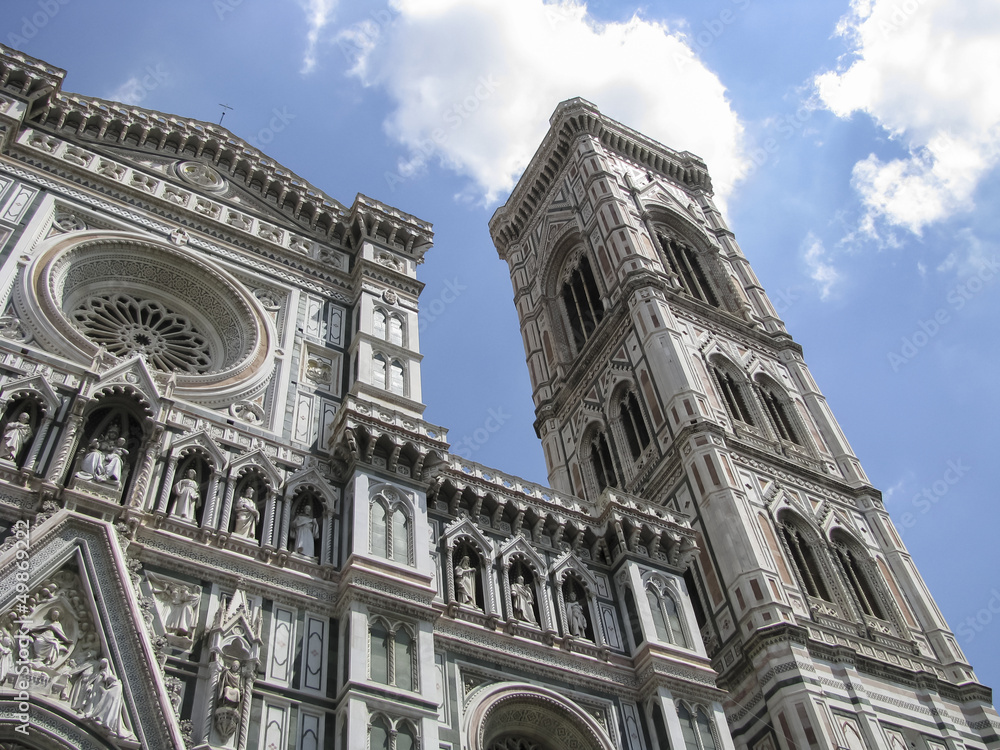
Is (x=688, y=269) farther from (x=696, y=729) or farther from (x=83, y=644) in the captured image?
(x=83, y=644)

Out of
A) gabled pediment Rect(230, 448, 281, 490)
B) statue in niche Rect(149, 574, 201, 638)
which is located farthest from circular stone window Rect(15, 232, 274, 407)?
statue in niche Rect(149, 574, 201, 638)

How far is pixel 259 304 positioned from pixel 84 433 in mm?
4972

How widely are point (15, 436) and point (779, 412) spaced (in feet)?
58.9

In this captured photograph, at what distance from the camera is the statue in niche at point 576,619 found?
1459 cm

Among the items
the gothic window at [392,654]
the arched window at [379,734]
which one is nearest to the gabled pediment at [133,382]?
the gothic window at [392,654]

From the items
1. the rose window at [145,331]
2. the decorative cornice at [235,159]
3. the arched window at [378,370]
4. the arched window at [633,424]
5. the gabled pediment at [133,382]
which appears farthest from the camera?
the arched window at [633,424]

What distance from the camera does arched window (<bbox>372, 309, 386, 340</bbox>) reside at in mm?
17766

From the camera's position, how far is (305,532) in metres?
13.3

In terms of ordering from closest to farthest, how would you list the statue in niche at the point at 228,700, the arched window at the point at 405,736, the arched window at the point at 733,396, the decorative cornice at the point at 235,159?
the statue in niche at the point at 228,700, the arched window at the point at 405,736, the decorative cornice at the point at 235,159, the arched window at the point at 733,396

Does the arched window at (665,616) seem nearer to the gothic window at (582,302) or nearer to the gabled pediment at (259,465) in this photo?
the gabled pediment at (259,465)

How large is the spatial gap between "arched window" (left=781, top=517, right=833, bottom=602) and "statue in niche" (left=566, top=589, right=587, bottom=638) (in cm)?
616

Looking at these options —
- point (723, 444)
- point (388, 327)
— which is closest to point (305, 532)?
point (388, 327)

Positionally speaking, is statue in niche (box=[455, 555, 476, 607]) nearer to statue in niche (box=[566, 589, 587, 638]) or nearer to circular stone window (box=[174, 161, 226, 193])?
statue in niche (box=[566, 589, 587, 638])

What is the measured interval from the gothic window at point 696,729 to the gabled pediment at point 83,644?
6796mm
